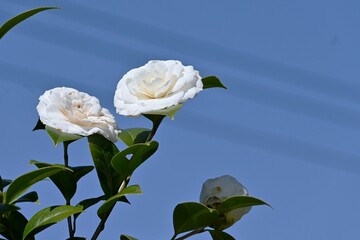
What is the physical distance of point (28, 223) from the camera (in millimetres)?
1481

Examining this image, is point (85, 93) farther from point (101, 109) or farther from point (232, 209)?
point (232, 209)

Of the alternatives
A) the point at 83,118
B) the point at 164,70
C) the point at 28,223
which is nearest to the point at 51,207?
the point at 28,223

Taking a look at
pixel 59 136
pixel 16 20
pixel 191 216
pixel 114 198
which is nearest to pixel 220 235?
pixel 191 216

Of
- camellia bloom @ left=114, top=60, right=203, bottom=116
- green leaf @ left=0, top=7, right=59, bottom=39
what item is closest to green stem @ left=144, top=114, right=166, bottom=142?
camellia bloom @ left=114, top=60, right=203, bottom=116

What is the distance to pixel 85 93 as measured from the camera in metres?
1.54

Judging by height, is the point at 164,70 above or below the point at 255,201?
above

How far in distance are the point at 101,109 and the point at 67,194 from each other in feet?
0.49

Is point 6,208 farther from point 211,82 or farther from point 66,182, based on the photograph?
point 211,82

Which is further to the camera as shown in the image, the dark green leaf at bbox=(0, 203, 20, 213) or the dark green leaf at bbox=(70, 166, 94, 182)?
the dark green leaf at bbox=(70, 166, 94, 182)

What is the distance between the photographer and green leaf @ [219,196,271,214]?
4.84ft

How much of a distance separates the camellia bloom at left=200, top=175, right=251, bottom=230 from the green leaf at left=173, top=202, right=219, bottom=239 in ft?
0.10

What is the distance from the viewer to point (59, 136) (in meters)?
1.47

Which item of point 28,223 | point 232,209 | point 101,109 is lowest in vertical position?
point 28,223

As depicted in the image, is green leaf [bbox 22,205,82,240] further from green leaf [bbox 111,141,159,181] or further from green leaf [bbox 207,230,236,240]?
green leaf [bbox 207,230,236,240]
